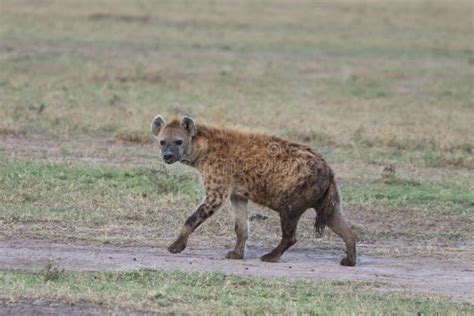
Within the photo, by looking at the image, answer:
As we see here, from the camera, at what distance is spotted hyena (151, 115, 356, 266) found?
7891 millimetres

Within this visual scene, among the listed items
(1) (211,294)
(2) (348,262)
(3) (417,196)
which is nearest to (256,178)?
(2) (348,262)

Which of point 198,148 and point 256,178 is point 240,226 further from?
point 198,148

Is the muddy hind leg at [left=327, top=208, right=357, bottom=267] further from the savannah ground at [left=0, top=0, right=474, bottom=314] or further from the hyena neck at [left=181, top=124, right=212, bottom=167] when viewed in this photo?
the hyena neck at [left=181, top=124, right=212, bottom=167]

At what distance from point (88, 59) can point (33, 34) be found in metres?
3.54

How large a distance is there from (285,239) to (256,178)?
0.46 metres

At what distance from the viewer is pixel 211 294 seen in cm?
652

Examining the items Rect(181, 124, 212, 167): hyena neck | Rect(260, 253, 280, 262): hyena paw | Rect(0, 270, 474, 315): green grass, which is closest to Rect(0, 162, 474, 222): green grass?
Rect(181, 124, 212, 167): hyena neck

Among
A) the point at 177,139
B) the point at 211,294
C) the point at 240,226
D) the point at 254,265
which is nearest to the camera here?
the point at 211,294

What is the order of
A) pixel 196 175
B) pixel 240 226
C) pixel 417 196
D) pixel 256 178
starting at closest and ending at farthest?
pixel 256 178 < pixel 240 226 < pixel 417 196 < pixel 196 175

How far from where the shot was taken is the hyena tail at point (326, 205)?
26.1 feet

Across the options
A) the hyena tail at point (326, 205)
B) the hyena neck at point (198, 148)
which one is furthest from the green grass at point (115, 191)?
the hyena tail at point (326, 205)

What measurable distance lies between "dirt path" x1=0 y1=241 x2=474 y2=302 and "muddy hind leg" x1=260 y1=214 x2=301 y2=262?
0.07m

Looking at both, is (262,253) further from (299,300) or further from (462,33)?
(462,33)

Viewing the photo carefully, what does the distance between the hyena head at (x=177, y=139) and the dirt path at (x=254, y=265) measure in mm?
661
